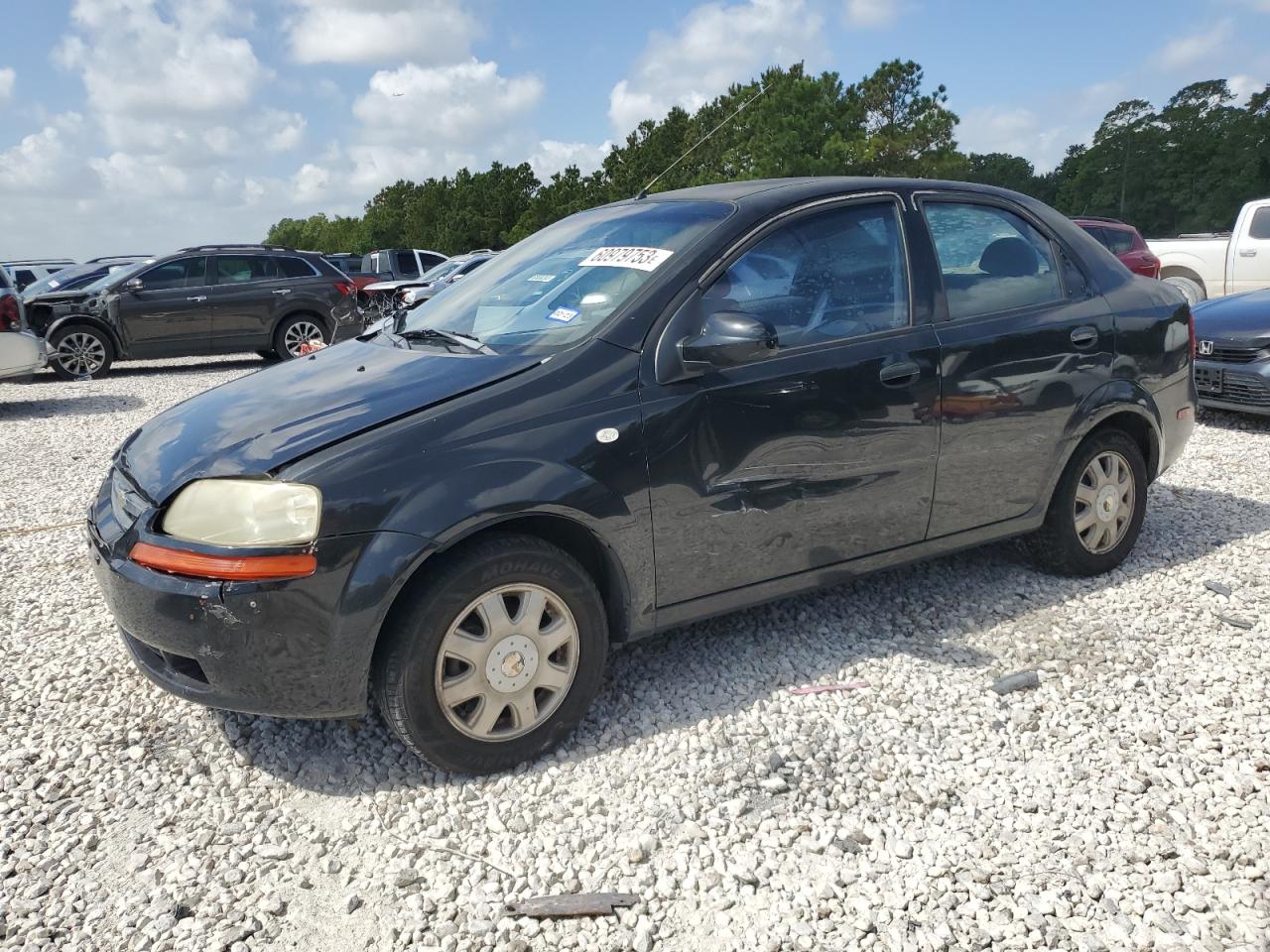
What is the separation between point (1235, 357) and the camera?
7.98 meters

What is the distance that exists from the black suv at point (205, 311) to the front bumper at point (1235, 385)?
31.6 ft

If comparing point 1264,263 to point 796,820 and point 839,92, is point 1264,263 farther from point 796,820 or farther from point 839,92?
point 839,92

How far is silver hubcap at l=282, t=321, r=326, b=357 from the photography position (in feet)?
46.7

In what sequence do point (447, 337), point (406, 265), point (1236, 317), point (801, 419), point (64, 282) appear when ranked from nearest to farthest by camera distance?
point (801, 419) → point (447, 337) → point (1236, 317) → point (64, 282) → point (406, 265)

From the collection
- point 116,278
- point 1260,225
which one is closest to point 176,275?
point 116,278

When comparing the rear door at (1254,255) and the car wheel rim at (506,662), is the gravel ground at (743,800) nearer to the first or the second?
the car wheel rim at (506,662)

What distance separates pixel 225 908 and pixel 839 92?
52.7m

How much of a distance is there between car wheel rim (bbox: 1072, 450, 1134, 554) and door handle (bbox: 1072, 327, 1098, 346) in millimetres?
523

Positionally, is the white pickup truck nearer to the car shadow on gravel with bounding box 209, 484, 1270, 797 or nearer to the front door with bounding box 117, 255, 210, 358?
the car shadow on gravel with bounding box 209, 484, 1270, 797

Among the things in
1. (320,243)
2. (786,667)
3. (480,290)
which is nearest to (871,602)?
(786,667)

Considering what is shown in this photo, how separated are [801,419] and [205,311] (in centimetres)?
1234

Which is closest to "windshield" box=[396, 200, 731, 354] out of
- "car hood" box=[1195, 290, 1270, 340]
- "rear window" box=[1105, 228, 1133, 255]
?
"car hood" box=[1195, 290, 1270, 340]

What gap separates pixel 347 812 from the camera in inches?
116

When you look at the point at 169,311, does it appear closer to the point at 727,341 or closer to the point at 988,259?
the point at 988,259
